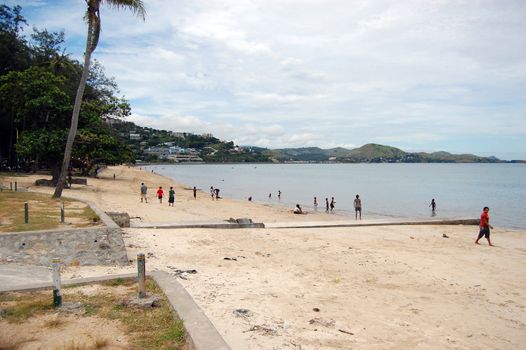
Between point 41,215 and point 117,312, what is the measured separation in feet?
30.0

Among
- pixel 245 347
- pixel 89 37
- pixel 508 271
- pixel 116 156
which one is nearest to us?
pixel 245 347

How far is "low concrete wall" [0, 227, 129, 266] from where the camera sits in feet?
33.0

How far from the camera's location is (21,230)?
11383 mm

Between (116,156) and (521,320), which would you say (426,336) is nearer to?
(521,320)

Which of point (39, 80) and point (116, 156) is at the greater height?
point (39, 80)

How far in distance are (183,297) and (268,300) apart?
6.99ft

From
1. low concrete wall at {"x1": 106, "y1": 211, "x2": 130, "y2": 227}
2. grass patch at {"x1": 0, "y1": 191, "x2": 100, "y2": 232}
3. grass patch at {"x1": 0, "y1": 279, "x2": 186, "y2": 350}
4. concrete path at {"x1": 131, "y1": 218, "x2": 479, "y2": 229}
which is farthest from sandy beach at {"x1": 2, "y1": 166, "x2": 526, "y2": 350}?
grass patch at {"x1": 0, "y1": 191, "x2": 100, "y2": 232}

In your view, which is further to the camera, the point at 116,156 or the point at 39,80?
the point at 116,156

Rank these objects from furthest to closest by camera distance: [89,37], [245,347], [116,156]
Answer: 1. [116,156]
2. [89,37]
3. [245,347]

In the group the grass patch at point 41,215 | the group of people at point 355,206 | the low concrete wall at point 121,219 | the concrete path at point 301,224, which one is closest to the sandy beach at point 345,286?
the low concrete wall at point 121,219

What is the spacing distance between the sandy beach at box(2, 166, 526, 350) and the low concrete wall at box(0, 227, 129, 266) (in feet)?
1.81

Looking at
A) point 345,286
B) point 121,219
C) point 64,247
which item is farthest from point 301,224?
point 64,247

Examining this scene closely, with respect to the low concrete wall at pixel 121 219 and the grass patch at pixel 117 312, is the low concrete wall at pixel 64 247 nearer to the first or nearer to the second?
the grass patch at pixel 117 312

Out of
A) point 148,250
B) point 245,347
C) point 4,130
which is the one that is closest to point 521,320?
point 245,347
